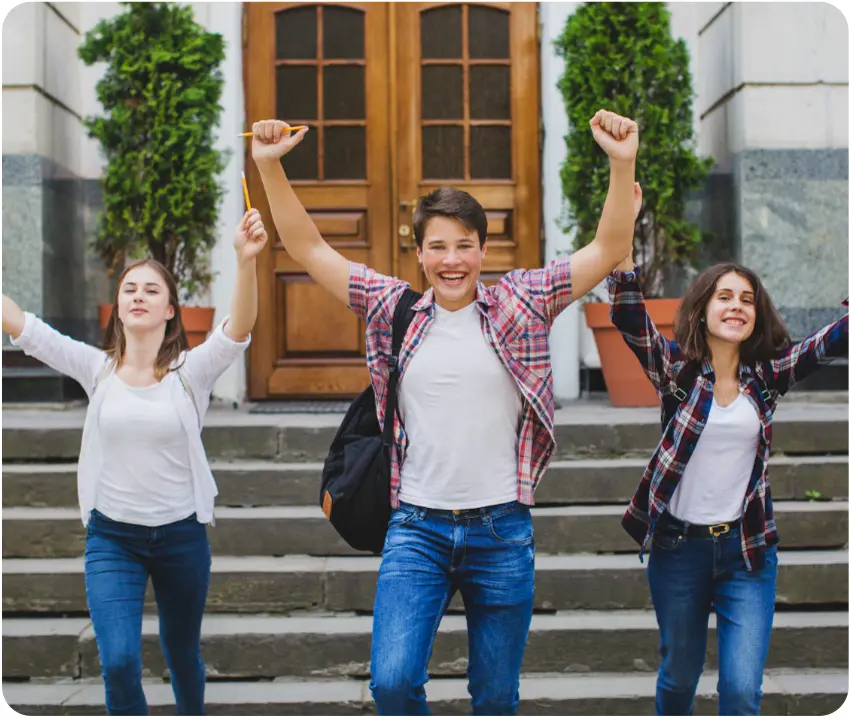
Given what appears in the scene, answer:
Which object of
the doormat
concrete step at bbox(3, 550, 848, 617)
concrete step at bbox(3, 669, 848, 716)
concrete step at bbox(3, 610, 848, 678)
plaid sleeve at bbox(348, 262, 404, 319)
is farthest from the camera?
the doormat

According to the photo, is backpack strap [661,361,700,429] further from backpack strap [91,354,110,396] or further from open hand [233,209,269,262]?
backpack strap [91,354,110,396]

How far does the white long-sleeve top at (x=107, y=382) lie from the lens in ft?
9.75

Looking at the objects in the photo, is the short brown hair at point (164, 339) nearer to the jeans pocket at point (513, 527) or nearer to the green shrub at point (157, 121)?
the jeans pocket at point (513, 527)

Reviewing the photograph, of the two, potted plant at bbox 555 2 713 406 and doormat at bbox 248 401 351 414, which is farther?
doormat at bbox 248 401 351 414

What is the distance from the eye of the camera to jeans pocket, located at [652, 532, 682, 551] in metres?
2.80

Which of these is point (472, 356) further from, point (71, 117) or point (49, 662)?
point (71, 117)

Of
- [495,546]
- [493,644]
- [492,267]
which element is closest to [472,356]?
[495,546]

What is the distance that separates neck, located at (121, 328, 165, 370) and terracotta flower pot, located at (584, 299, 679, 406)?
333 centimetres

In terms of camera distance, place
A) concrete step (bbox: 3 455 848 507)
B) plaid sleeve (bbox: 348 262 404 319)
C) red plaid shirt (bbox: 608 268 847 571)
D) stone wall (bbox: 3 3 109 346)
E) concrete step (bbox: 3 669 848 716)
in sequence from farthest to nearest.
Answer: stone wall (bbox: 3 3 109 346) → concrete step (bbox: 3 455 848 507) → concrete step (bbox: 3 669 848 716) → red plaid shirt (bbox: 608 268 847 571) → plaid sleeve (bbox: 348 262 404 319)

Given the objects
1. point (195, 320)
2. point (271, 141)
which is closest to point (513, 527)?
point (271, 141)

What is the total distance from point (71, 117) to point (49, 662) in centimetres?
417

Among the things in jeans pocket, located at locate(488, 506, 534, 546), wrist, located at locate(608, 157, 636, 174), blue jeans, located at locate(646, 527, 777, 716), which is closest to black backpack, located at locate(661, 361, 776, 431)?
blue jeans, located at locate(646, 527, 777, 716)

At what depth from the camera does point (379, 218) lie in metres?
6.66

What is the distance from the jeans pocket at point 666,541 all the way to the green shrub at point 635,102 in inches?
130
